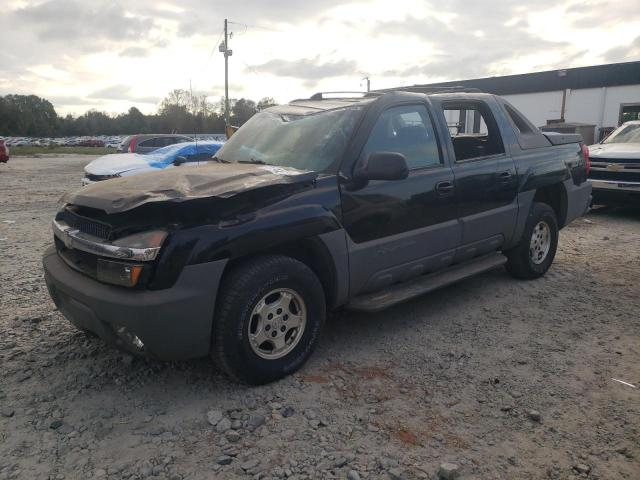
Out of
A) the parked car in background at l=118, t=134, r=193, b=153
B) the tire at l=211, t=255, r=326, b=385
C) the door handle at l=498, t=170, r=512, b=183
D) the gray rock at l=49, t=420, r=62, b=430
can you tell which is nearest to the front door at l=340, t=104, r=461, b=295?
the tire at l=211, t=255, r=326, b=385

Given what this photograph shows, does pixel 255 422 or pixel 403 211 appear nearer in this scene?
pixel 255 422

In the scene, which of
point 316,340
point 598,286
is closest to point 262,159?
point 316,340

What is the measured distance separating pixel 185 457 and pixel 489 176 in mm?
3445

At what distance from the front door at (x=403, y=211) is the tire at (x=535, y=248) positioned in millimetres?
1267

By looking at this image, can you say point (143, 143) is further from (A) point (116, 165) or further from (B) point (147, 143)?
(A) point (116, 165)

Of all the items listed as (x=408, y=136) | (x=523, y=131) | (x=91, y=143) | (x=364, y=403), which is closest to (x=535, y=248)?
(x=523, y=131)

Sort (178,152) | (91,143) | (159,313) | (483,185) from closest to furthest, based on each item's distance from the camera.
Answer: (159,313) → (483,185) → (178,152) → (91,143)

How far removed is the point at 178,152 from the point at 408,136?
677 cm

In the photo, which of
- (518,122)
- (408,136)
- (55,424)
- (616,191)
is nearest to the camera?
(55,424)

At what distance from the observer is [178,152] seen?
9867 millimetres

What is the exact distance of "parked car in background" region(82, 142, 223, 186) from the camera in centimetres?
867

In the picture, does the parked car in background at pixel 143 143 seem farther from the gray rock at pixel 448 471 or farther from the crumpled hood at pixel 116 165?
the gray rock at pixel 448 471

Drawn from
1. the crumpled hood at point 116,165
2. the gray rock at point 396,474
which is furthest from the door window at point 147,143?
the gray rock at point 396,474

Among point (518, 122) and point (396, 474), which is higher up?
point (518, 122)
